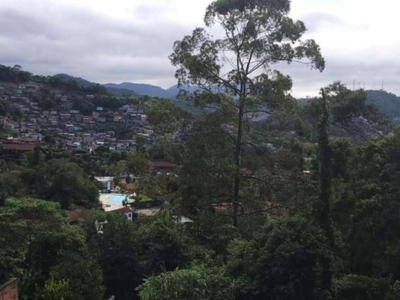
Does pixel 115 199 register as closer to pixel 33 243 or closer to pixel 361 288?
pixel 33 243

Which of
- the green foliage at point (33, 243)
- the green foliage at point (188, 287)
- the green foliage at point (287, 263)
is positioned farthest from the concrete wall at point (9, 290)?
the green foliage at point (287, 263)

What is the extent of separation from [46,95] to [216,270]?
7711 centimetres

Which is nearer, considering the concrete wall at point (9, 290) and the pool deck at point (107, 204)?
the concrete wall at point (9, 290)

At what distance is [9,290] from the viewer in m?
8.91

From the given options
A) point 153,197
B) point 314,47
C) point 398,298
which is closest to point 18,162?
point 153,197

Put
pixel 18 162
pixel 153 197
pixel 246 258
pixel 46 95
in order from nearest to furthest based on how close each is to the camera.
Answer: pixel 246 258 < pixel 153 197 < pixel 18 162 < pixel 46 95

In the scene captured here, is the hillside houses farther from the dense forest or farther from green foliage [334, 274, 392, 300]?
green foliage [334, 274, 392, 300]

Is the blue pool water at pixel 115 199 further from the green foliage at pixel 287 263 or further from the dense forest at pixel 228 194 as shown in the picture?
the green foliage at pixel 287 263

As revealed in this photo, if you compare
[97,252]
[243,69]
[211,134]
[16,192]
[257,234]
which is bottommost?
[16,192]

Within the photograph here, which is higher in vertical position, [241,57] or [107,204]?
[241,57]

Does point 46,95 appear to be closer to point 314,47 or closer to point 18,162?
point 18,162

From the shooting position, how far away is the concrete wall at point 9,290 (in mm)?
8672

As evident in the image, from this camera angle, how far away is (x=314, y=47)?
1294 centimetres


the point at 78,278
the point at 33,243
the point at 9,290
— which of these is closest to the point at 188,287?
the point at 78,278
